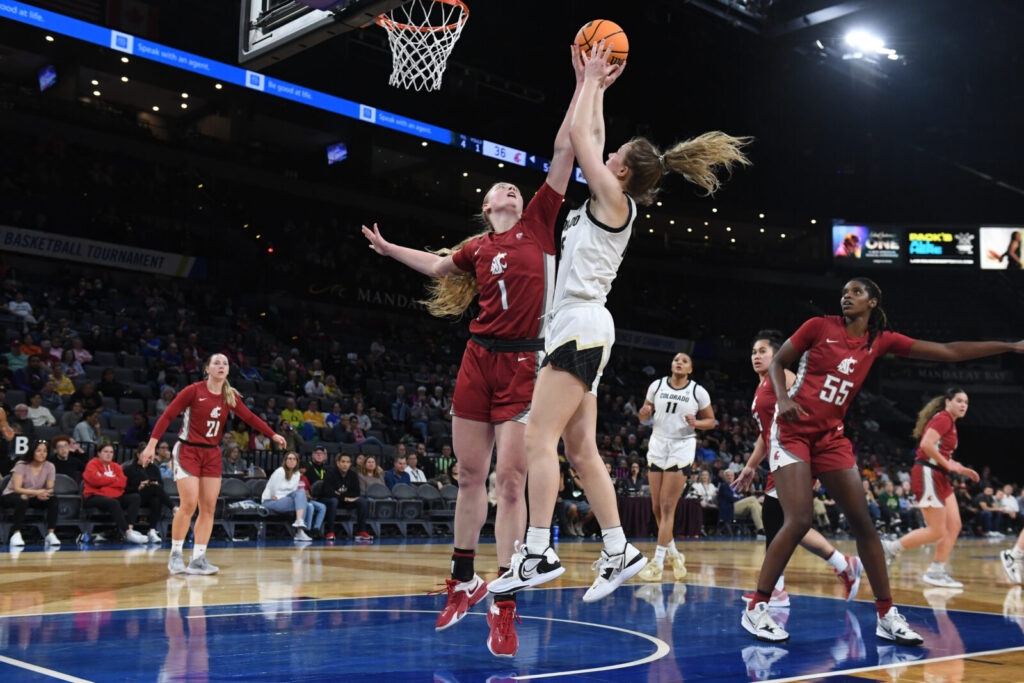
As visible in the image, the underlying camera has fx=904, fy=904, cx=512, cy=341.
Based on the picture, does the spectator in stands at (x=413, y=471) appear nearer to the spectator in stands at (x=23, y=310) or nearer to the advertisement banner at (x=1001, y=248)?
the spectator in stands at (x=23, y=310)

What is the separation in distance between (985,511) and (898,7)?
14.8 meters

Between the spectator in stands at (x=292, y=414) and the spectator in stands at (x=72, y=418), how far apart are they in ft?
12.1

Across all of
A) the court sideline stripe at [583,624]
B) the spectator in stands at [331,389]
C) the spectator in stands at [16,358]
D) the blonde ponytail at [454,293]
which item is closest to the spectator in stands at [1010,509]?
the spectator in stands at [331,389]

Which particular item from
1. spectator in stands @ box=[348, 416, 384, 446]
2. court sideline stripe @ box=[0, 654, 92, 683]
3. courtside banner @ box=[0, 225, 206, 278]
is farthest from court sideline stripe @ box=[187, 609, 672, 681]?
courtside banner @ box=[0, 225, 206, 278]

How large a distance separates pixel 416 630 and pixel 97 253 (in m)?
18.7

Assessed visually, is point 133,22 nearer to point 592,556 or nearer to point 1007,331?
point 592,556

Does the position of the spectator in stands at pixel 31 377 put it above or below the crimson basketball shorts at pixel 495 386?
above

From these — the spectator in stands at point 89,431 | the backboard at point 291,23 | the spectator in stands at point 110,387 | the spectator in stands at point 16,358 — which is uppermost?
the backboard at point 291,23

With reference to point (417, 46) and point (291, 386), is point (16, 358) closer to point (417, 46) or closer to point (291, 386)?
point (291, 386)

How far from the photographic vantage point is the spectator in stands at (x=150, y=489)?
40.1ft

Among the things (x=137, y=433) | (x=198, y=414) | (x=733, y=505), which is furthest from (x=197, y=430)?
(x=733, y=505)

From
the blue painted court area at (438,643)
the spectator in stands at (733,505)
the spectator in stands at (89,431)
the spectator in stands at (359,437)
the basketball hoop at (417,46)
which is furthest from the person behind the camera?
the spectator in stands at (733,505)

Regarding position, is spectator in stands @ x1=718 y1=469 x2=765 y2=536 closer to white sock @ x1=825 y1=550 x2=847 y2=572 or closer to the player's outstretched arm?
white sock @ x1=825 y1=550 x2=847 y2=572

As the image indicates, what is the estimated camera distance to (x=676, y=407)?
952 centimetres
